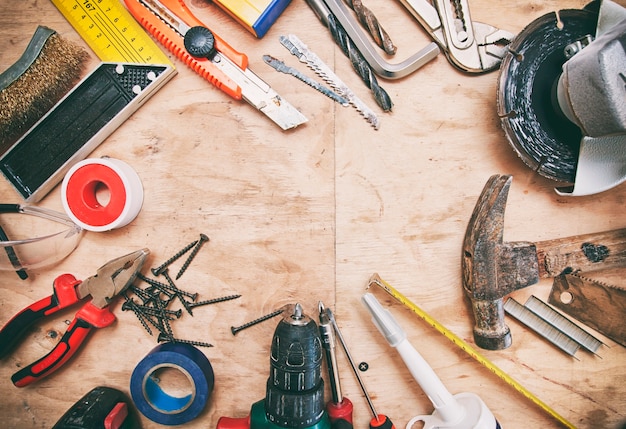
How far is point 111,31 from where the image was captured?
1.08 metres

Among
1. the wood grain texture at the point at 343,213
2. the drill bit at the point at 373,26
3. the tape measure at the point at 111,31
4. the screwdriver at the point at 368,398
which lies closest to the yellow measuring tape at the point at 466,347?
the wood grain texture at the point at 343,213

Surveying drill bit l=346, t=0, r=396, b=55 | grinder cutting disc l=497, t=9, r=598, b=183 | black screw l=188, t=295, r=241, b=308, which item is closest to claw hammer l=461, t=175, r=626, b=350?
grinder cutting disc l=497, t=9, r=598, b=183

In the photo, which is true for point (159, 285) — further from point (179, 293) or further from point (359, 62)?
point (359, 62)

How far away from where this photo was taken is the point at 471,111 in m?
1.07

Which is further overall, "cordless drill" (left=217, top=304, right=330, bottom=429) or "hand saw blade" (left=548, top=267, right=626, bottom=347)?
"hand saw blade" (left=548, top=267, right=626, bottom=347)

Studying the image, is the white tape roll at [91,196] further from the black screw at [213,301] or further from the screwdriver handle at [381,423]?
the screwdriver handle at [381,423]

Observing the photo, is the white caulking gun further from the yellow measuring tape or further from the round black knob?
the round black knob

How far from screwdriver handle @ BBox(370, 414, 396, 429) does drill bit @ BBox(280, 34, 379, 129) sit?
70cm

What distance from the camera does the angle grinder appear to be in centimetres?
95

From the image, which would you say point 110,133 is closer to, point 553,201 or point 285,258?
point 285,258

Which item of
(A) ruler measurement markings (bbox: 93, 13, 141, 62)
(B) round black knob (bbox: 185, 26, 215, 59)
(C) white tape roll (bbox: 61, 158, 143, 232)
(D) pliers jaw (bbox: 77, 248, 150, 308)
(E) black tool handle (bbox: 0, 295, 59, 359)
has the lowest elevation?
(D) pliers jaw (bbox: 77, 248, 150, 308)

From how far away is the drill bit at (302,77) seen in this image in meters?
1.07

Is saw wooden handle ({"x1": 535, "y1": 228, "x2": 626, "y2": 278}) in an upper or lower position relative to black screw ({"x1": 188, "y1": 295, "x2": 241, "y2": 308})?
lower

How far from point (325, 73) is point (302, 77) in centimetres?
6
